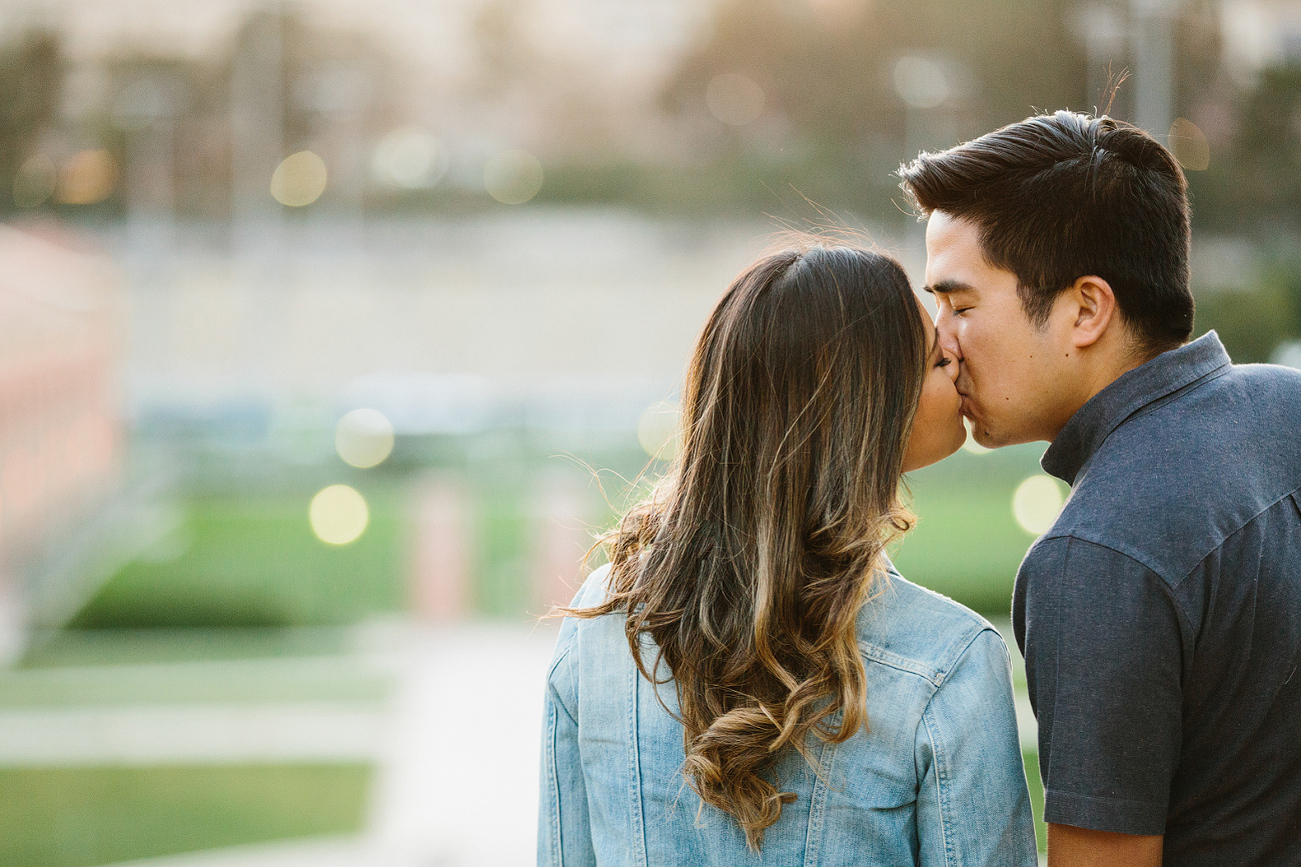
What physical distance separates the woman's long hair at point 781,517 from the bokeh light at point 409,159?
22.6 metres

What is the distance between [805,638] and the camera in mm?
1118

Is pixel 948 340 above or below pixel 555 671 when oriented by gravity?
above

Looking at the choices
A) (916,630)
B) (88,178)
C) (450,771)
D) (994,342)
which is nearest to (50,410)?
(88,178)

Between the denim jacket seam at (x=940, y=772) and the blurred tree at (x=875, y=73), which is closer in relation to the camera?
the denim jacket seam at (x=940, y=772)

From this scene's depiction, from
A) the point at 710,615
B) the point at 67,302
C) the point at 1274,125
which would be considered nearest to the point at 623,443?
the point at 67,302

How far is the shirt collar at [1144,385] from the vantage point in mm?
1209

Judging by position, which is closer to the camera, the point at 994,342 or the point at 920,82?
the point at 994,342

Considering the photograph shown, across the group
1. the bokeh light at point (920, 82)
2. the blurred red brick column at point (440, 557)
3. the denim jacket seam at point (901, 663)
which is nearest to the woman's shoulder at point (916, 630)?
the denim jacket seam at point (901, 663)

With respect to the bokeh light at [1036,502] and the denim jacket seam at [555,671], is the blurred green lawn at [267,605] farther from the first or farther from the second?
the denim jacket seam at [555,671]

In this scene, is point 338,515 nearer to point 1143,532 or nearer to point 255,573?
point 255,573

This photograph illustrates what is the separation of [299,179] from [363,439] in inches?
320

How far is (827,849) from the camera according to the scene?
1138mm

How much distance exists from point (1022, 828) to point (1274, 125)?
14.5 meters

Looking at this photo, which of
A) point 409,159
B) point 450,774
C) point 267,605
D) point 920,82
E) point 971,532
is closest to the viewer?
point 450,774
